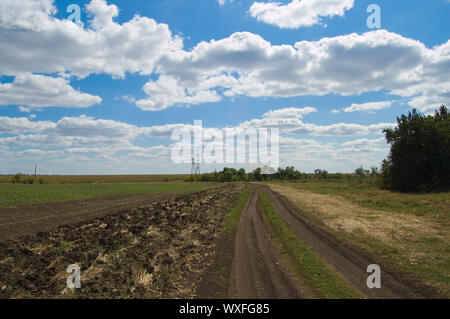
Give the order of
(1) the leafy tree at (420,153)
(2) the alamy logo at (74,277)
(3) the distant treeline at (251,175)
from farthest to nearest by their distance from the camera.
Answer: (3) the distant treeline at (251,175) → (1) the leafy tree at (420,153) → (2) the alamy logo at (74,277)

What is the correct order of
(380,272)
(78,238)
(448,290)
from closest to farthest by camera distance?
(448,290), (380,272), (78,238)

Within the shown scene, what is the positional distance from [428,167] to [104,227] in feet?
140

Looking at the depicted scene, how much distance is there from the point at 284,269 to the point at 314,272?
2.99 feet

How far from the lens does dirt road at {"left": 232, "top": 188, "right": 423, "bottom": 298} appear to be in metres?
6.87

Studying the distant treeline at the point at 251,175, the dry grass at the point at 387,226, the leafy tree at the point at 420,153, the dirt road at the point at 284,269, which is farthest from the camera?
the distant treeline at the point at 251,175

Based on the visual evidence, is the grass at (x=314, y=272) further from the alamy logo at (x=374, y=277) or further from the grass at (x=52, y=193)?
the grass at (x=52, y=193)

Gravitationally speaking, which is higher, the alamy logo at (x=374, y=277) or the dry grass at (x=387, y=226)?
the alamy logo at (x=374, y=277)

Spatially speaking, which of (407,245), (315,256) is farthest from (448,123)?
(315,256)

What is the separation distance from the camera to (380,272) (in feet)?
A: 27.7

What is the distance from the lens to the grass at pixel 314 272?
22.1 ft

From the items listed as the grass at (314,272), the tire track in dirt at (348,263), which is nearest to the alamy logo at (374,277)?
the tire track in dirt at (348,263)

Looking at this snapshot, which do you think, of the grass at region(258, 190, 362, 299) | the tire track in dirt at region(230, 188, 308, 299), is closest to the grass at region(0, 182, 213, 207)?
the tire track in dirt at region(230, 188, 308, 299)

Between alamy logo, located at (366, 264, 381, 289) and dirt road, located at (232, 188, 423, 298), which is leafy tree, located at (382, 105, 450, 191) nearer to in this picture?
dirt road, located at (232, 188, 423, 298)
